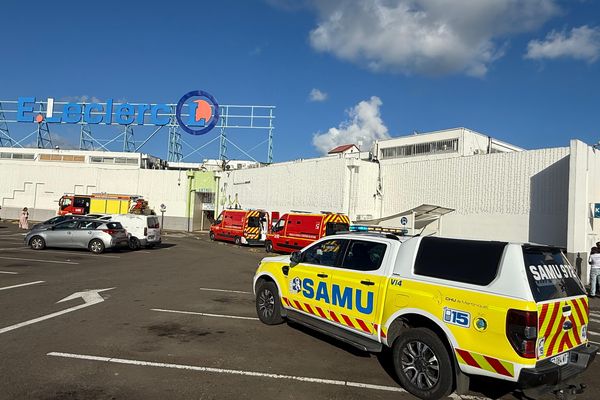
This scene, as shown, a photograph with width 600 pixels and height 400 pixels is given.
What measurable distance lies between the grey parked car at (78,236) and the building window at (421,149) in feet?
84.4

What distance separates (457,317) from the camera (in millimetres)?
4758

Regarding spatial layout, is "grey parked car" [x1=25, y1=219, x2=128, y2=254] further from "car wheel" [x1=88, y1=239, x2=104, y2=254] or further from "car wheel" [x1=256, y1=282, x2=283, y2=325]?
"car wheel" [x1=256, y1=282, x2=283, y2=325]

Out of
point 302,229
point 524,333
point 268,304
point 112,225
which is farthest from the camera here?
point 302,229

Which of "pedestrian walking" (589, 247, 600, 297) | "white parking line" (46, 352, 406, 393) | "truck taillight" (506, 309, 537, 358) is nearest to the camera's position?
"truck taillight" (506, 309, 537, 358)

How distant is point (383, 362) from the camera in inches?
247

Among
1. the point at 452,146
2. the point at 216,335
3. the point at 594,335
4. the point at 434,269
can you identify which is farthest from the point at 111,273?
the point at 452,146

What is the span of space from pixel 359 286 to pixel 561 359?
2.43 meters

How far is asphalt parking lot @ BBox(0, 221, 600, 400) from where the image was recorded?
505 centimetres

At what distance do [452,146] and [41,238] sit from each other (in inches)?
1132

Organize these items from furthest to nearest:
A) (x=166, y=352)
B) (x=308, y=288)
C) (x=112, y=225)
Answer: (x=112, y=225) → (x=308, y=288) → (x=166, y=352)

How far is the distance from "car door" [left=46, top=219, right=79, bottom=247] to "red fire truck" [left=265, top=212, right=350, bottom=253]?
10382mm

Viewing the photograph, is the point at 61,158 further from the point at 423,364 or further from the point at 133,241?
the point at 423,364

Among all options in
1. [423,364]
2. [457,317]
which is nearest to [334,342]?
[423,364]

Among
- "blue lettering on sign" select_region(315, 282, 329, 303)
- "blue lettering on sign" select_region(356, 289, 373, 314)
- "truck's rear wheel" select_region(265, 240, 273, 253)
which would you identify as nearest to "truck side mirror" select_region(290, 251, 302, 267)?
"blue lettering on sign" select_region(315, 282, 329, 303)
